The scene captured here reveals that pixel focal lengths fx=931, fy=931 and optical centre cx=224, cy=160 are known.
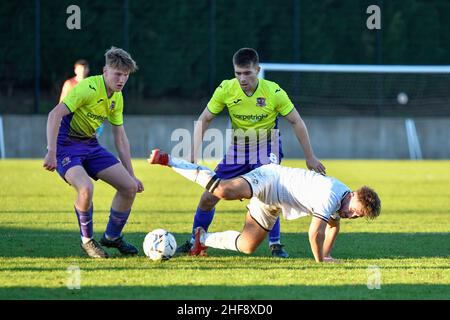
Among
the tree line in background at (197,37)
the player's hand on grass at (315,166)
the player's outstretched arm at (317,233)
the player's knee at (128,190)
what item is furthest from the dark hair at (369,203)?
the tree line in background at (197,37)

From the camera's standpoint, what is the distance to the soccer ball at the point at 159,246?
812 cm

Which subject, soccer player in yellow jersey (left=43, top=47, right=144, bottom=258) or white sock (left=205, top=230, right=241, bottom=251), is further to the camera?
white sock (left=205, top=230, right=241, bottom=251)

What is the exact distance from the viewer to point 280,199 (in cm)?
823

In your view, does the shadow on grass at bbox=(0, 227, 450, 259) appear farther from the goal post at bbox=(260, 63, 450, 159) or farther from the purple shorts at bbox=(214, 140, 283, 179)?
the goal post at bbox=(260, 63, 450, 159)

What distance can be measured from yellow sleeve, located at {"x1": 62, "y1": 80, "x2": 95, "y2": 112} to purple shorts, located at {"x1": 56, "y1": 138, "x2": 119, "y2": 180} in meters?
0.39

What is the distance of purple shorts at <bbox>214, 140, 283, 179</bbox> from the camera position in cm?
909

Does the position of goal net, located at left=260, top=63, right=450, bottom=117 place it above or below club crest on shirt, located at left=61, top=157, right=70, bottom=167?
below

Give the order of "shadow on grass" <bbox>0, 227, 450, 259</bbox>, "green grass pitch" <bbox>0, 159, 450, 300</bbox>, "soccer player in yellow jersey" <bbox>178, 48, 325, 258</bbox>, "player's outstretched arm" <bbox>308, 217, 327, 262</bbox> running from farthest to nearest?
"soccer player in yellow jersey" <bbox>178, 48, 325, 258</bbox> < "shadow on grass" <bbox>0, 227, 450, 259</bbox> < "player's outstretched arm" <bbox>308, 217, 327, 262</bbox> < "green grass pitch" <bbox>0, 159, 450, 300</bbox>

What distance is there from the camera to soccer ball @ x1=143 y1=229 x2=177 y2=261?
812cm
